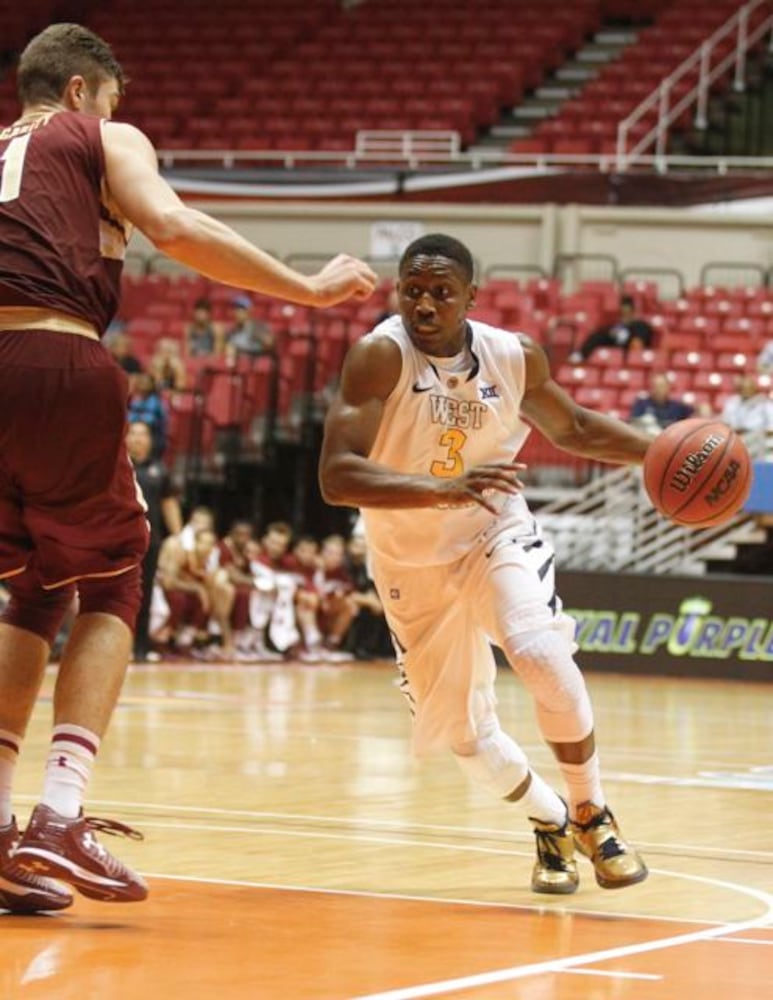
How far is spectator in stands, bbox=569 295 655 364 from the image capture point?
70.5ft

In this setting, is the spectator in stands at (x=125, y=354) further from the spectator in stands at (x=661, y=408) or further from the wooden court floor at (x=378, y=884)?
the wooden court floor at (x=378, y=884)

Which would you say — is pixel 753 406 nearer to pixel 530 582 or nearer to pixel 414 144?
pixel 414 144

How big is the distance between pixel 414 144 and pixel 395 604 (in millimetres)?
21083

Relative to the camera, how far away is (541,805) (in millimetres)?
6301

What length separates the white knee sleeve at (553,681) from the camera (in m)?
5.98

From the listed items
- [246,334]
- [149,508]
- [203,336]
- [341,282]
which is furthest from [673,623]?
[341,282]

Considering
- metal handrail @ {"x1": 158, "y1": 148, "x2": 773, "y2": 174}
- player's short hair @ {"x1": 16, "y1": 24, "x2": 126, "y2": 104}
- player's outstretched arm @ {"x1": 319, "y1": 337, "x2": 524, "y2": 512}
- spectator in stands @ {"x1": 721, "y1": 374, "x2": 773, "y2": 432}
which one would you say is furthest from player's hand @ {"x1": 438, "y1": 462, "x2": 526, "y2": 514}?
metal handrail @ {"x1": 158, "y1": 148, "x2": 773, "y2": 174}

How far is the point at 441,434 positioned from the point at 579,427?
52 centimetres

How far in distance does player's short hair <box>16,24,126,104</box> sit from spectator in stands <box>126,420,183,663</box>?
1094 centimetres

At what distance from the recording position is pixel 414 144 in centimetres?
2688

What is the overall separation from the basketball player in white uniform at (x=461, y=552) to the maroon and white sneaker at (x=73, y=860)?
1321 mm

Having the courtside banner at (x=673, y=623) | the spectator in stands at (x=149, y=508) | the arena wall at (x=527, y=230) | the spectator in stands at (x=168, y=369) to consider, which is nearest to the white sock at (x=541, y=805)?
the spectator in stands at (x=149, y=508)

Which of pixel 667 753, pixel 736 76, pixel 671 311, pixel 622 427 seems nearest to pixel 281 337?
pixel 671 311

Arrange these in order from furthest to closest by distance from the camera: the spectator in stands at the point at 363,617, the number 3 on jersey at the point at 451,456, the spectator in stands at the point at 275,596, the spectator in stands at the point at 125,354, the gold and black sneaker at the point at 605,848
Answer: the spectator in stands at the point at 125,354 → the spectator in stands at the point at 363,617 → the spectator in stands at the point at 275,596 → the number 3 on jersey at the point at 451,456 → the gold and black sneaker at the point at 605,848
